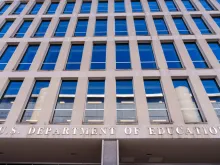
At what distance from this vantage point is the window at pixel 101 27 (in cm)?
1770

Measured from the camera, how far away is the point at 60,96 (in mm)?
12812

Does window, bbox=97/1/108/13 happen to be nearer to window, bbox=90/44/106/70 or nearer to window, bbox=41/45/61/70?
window, bbox=90/44/106/70

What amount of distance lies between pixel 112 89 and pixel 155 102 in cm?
277

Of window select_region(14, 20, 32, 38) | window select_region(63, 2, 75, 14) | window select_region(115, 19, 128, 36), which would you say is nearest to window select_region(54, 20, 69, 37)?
window select_region(63, 2, 75, 14)

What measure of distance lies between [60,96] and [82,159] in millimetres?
4125

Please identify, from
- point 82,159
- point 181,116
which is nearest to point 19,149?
point 82,159

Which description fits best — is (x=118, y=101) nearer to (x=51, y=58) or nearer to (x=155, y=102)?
(x=155, y=102)

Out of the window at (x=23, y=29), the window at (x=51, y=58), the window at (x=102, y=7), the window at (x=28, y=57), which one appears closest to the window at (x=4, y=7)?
the window at (x=23, y=29)

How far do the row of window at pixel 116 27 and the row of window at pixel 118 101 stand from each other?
5919mm

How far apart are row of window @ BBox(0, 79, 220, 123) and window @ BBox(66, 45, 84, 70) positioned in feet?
4.80

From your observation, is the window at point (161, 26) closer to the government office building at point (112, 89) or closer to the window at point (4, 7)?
the government office building at point (112, 89)

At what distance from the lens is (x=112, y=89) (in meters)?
12.7

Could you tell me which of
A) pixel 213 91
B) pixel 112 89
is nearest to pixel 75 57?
pixel 112 89

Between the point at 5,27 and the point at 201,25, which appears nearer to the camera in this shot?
the point at 201,25
